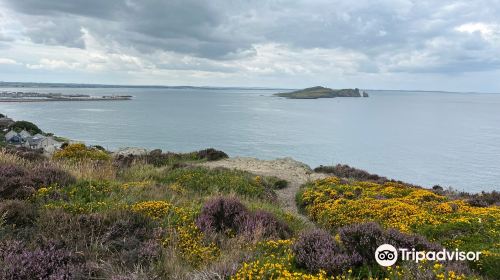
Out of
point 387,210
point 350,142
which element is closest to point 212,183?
point 387,210

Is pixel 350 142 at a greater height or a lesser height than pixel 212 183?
lesser

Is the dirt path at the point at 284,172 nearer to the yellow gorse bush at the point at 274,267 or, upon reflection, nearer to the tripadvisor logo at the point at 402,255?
the yellow gorse bush at the point at 274,267

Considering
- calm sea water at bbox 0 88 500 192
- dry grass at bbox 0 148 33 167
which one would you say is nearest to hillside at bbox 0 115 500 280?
dry grass at bbox 0 148 33 167

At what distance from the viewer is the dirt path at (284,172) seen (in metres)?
17.3

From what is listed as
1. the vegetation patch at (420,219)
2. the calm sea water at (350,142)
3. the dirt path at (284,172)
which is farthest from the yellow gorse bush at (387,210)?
the calm sea water at (350,142)

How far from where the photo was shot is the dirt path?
17.3 meters

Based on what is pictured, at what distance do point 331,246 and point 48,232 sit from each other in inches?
180

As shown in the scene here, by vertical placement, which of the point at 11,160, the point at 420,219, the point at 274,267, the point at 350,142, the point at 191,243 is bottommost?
the point at 350,142

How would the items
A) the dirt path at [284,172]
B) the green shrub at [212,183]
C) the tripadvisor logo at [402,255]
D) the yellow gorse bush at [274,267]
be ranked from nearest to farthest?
the yellow gorse bush at [274,267] → the tripadvisor logo at [402,255] → the green shrub at [212,183] → the dirt path at [284,172]

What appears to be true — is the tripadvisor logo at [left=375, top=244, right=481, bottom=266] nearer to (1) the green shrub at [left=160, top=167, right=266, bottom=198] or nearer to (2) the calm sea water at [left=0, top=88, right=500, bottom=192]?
(1) the green shrub at [left=160, top=167, right=266, bottom=198]

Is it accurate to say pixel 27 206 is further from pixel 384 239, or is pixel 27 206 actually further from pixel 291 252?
pixel 384 239

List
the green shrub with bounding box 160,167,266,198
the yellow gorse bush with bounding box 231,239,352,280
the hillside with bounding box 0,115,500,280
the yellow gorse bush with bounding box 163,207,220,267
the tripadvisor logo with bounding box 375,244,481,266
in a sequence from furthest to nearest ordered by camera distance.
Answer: the green shrub with bounding box 160,167,266,198
the yellow gorse bush with bounding box 163,207,220,267
the tripadvisor logo with bounding box 375,244,481,266
the hillside with bounding box 0,115,500,280
the yellow gorse bush with bounding box 231,239,352,280

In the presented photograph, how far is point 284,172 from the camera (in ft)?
86.9

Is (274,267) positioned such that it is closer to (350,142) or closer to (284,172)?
(284,172)
